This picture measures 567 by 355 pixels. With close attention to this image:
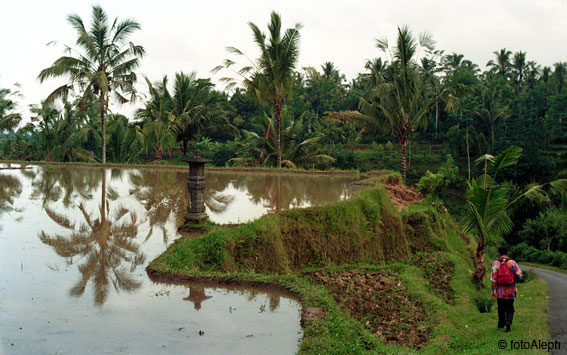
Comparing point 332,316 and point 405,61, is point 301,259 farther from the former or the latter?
→ point 405,61

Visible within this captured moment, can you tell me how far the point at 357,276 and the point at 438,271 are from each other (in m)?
3.32

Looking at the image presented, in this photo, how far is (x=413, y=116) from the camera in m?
18.2

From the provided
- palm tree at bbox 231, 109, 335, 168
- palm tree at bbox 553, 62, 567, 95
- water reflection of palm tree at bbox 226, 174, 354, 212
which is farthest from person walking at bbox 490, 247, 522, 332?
palm tree at bbox 553, 62, 567, 95

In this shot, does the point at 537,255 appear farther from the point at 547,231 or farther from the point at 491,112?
the point at 491,112

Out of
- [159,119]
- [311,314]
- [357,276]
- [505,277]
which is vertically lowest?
[357,276]

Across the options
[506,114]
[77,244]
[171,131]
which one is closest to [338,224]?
[77,244]

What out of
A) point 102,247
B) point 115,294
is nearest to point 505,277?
point 115,294

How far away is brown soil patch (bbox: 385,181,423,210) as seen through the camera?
12.8 metres

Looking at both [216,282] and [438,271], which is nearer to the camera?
[216,282]

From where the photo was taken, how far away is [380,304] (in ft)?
22.3

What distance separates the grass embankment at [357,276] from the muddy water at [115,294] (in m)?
0.39

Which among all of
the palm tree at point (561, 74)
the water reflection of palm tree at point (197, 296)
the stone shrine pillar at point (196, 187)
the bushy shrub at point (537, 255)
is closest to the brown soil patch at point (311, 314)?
the water reflection of palm tree at point (197, 296)

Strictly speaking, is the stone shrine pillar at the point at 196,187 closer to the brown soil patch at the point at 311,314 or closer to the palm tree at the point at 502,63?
the brown soil patch at the point at 311,314

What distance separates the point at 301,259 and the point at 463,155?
127 feet
